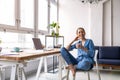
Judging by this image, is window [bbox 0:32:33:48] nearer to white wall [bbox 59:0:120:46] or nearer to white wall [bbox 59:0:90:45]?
white wall [bbox 59:0:90:45]

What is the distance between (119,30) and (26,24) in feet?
9.66

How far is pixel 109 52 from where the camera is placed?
5.19m

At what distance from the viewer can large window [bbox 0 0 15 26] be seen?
357cm

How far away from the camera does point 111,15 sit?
552 centimetres

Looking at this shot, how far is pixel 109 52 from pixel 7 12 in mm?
3166

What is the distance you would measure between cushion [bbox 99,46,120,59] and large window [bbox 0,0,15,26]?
9.24ft

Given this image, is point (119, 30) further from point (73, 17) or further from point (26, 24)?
point (26, 24)

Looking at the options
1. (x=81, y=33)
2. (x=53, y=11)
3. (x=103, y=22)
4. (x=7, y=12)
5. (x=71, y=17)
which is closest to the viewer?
Result: (x=81, y=33)

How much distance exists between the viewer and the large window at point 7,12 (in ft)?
11.7

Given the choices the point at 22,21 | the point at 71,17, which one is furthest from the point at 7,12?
the point at 71,17

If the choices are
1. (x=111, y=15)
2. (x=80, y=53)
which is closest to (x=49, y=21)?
(x=111, y=15)

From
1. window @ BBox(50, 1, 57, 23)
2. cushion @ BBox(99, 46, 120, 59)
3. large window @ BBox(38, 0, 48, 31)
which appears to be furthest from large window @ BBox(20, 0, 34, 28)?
cushion @ BBox(99, 46, 120, 59)

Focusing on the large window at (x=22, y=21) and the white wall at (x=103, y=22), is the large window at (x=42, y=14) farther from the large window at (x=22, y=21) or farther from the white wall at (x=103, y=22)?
the white wall at (x=103, y=22)

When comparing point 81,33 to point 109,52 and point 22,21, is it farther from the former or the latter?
point 109,52
